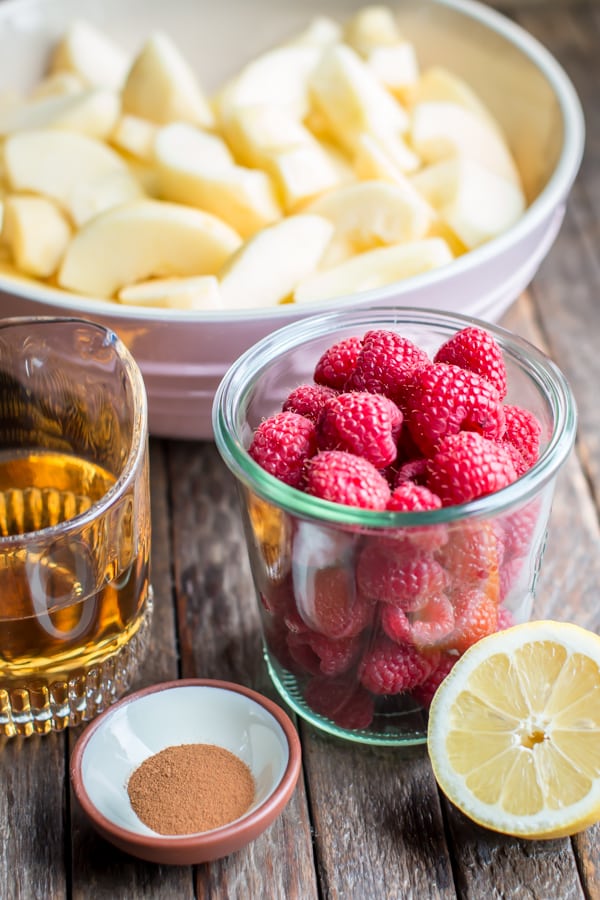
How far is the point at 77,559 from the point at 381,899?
35 centimetres

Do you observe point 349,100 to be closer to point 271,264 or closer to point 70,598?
point 271,264

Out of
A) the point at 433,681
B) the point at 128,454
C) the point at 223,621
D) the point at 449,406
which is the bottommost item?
the point at 223,621

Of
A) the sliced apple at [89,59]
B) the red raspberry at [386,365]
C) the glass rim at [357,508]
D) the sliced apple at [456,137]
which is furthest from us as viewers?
the sliced apple at [89,59]

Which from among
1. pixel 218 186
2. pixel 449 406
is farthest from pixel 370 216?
pixel 449 406

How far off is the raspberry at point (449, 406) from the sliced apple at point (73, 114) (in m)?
0.66

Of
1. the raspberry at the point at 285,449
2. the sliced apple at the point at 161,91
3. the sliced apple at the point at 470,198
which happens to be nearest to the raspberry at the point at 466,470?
the raspberry at the point at 285,449

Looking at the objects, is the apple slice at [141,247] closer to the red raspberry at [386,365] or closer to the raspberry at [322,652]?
the red raspberry at [386,365]

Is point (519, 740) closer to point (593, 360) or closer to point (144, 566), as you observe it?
point (144, 566)

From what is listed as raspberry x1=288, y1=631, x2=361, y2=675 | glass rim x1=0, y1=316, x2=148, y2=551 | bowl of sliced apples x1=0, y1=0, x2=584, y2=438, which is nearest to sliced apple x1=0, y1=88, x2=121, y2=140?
bowl of sliced apples x1=0, y1=0, x2=584, y2=438

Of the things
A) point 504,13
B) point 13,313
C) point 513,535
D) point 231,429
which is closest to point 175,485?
point 13,313

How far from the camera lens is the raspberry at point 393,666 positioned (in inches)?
33.5

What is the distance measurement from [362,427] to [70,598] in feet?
0.90

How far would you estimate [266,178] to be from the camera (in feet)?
4.05

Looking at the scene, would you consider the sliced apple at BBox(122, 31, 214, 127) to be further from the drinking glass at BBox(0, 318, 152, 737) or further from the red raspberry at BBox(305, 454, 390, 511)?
the red raspberry at BBox(305, 454, 390, 511)
